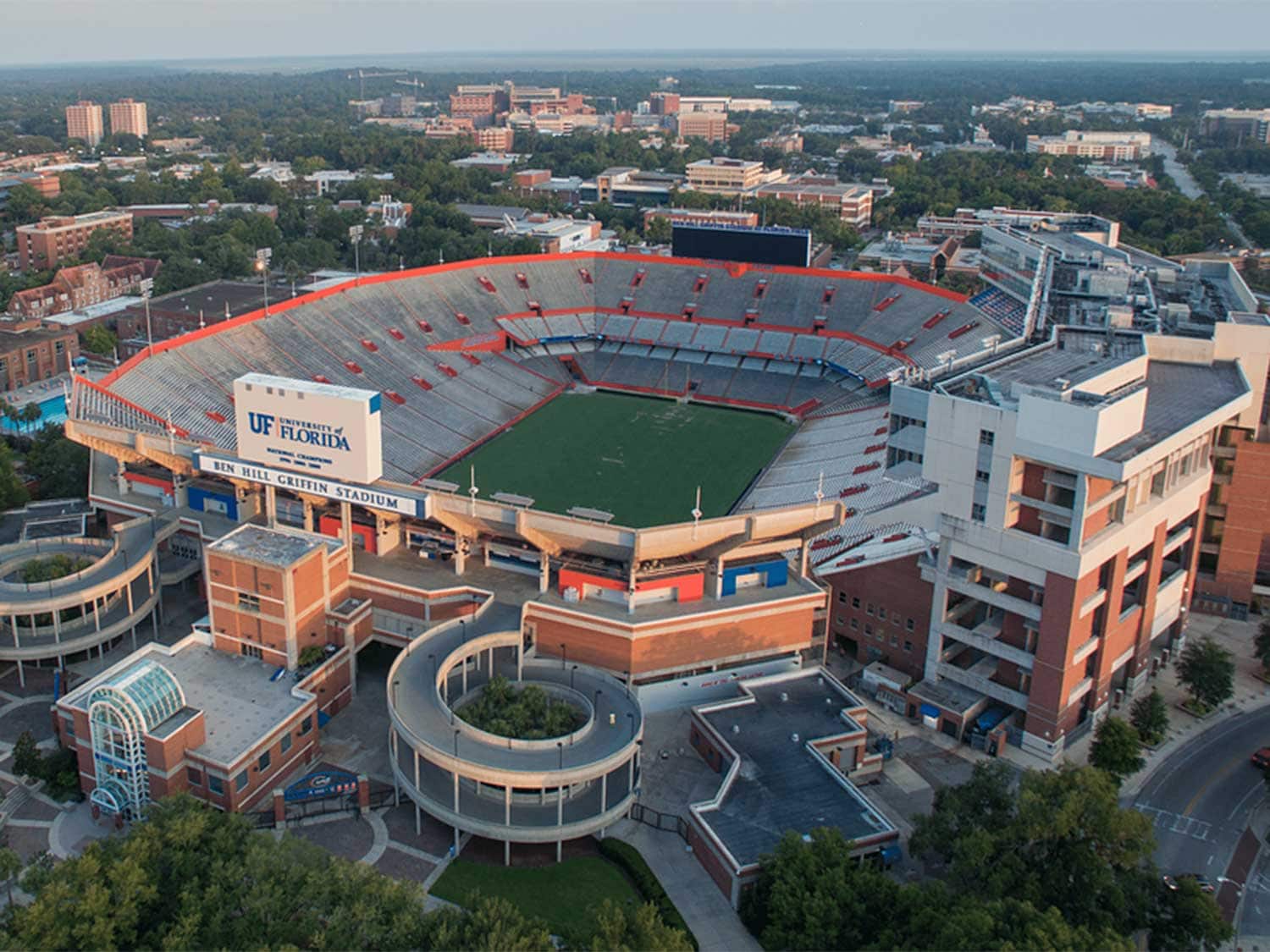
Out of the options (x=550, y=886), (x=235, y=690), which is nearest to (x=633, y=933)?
(x=550, y=886)

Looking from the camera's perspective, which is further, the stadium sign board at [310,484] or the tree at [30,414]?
the tree at [30,414]

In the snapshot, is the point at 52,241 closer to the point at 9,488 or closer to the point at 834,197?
the point at 9,488

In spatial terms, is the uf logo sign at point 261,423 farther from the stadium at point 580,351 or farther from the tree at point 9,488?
the tree at point 9,488

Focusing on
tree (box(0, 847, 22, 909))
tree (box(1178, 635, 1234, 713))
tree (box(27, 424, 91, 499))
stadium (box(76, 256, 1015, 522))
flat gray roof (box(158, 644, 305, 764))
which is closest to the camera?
tree (box(0, 847, 22, 909))

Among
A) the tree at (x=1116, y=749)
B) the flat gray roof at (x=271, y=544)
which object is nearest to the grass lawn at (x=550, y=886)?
the flat gray roof at (x=271, y=544)

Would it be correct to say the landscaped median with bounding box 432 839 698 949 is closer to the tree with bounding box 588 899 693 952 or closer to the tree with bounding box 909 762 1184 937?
the tree with bounding box 588 899 693 952

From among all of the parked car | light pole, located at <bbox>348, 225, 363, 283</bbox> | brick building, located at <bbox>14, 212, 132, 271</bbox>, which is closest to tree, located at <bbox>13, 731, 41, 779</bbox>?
the parked car
